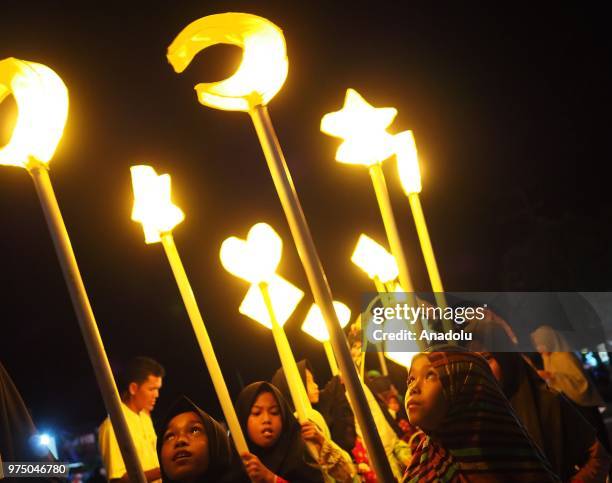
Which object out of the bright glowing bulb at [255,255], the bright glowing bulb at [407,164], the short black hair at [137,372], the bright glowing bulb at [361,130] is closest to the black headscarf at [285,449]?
the bright glowing bulb at [255,255]

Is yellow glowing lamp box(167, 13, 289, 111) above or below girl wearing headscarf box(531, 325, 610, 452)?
above

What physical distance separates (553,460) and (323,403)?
8.08 ft

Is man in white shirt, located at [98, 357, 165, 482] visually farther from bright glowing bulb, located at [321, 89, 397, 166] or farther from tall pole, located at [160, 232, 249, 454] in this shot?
bright glowing bulb, located at [321, 89, 397, 166]

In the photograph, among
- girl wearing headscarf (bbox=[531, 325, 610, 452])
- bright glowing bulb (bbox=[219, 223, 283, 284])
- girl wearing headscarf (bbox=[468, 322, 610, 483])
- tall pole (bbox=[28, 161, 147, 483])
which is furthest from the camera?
girl wearing headscarf (bbox=[531, 325, 610, 452])

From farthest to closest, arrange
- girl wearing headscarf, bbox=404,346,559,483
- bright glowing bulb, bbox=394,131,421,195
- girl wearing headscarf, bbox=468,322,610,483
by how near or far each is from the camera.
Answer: bright glowing bulb, bbox=394,131,421,195, girl wearing headscarf, bbox=468,322,610,483, girl wearing headscarf, bbox=404,346,559,483

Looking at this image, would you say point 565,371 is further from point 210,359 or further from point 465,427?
point 465,427

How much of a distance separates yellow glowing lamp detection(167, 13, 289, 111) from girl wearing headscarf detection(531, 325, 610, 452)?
310cm

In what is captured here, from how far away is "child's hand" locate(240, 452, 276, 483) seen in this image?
321 centimetres

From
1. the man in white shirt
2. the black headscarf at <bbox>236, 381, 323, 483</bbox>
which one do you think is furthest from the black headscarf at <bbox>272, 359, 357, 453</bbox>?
the black headscarf at <bbox>236, 381, 323, 483</bbox>

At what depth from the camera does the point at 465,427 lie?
2.23m

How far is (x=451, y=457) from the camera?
2.25 meters

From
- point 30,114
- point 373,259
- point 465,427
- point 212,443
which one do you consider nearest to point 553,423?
point 465,427

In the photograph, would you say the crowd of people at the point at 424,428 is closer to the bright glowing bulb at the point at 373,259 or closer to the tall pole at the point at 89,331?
the tall pole at the point at 89,331

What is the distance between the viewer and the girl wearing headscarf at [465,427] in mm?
2154
